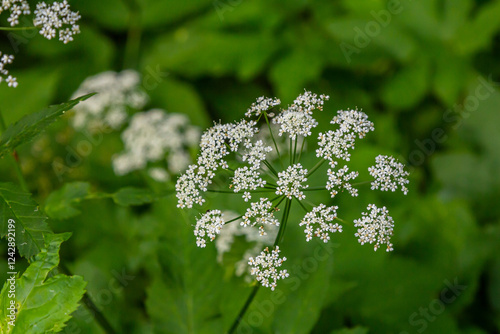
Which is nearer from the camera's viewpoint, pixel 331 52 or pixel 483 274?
pixel 483 274

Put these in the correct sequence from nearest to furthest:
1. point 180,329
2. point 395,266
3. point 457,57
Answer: point 180,329, point 395,266, point 457,57

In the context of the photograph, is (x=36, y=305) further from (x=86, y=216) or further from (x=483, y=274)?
(x=483, y=274)

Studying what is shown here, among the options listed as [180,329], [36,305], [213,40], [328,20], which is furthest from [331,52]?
[36,305]

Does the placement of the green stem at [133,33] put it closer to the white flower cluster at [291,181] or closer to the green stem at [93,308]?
the green stem at [93,308]

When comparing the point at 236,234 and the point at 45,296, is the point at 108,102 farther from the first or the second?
the point at 45,296

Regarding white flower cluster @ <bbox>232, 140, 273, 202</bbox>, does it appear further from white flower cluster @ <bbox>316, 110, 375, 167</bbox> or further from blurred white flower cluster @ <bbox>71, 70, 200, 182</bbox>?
blurred white flower cluster @ <bbox>71, 70, 200, 182</bbox>

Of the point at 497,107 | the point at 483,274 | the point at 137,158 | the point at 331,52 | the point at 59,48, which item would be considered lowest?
the point at 483,274

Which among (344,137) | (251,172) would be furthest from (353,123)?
(251,172)
